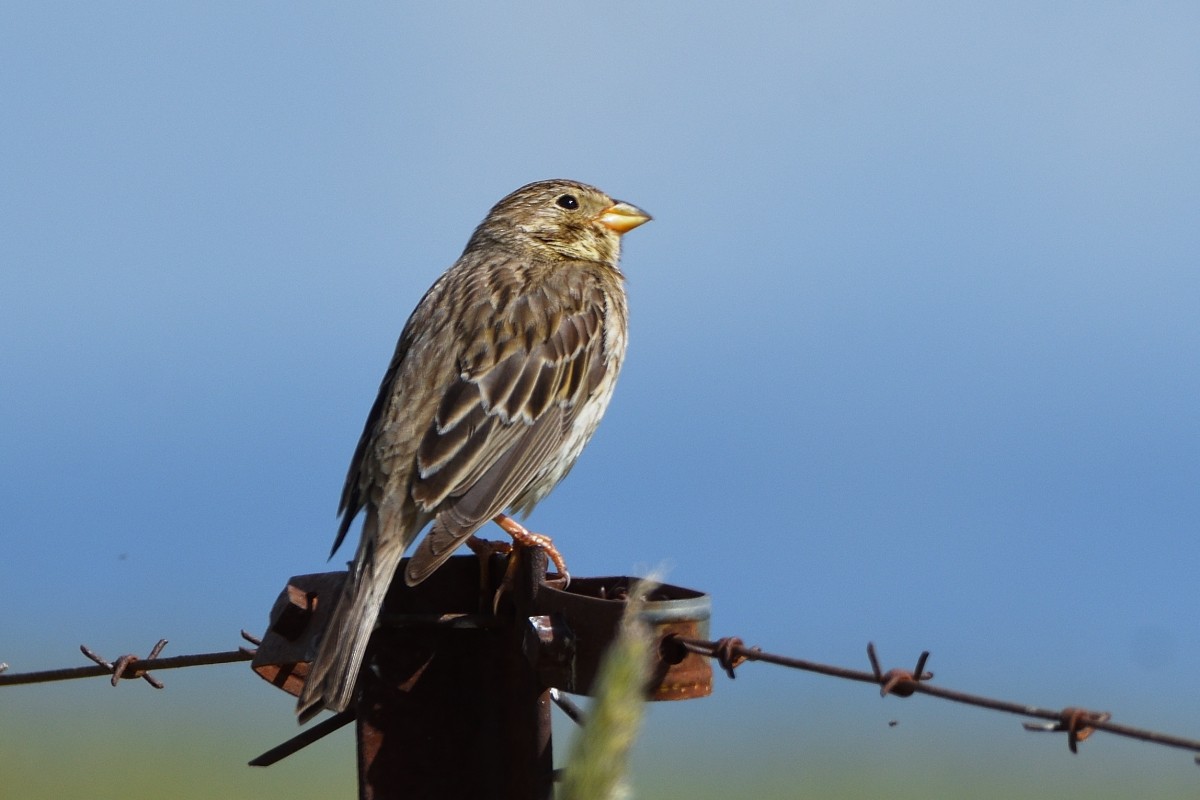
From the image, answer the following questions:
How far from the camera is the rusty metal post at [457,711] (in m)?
3.06

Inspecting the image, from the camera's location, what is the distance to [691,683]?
281 cm

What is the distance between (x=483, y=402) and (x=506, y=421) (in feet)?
0.34

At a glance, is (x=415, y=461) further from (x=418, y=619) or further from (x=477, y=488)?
(x=418, y=619)

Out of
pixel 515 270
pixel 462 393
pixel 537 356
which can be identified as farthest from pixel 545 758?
pixel 515 270

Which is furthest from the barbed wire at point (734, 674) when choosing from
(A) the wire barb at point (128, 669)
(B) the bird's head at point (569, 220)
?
(B) the bird's head at point (569, 220)

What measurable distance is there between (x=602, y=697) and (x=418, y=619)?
210 centimetres

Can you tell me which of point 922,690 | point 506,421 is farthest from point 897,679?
point 506,421

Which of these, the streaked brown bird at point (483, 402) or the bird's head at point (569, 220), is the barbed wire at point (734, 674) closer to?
the streaked brown bird at point (483, 402)

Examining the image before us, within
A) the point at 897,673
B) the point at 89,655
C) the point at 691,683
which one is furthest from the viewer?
the point at 89,655

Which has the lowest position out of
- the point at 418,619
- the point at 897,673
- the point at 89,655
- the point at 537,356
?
the point at 89,655

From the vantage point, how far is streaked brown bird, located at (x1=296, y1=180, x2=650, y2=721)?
462 centimetres

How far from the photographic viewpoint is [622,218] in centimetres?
689

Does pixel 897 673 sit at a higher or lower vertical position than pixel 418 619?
higher

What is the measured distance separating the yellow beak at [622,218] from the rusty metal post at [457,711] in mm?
3892
